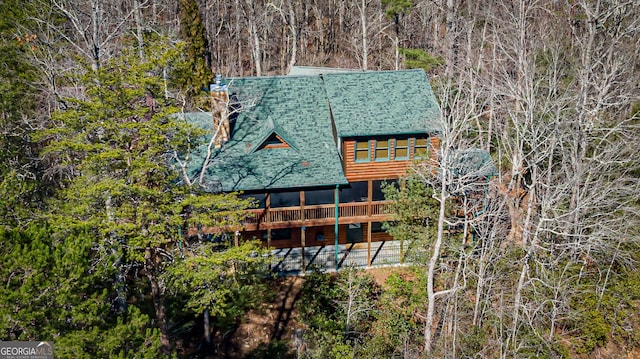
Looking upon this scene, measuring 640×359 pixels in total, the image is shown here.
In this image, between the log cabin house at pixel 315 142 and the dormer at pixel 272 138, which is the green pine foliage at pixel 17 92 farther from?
the dormer at pixel 272 138

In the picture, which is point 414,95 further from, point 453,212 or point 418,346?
point 418,346

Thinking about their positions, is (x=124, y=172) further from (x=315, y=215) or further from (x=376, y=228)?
(x=376, y=228)

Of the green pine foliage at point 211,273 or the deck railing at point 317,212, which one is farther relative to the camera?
the deck railing at point 317,212

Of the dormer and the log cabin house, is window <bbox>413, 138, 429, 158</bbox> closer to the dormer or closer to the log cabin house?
the log cabin house

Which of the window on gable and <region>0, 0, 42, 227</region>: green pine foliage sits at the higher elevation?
<region>0, 0, 42, 227</region>: green pine foliage

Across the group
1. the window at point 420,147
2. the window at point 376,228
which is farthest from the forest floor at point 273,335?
the window at point 420,147

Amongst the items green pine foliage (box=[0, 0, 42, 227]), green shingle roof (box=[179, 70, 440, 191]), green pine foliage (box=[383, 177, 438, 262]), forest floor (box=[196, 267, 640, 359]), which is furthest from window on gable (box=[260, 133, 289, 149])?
green pine foliage (box=[0, 0, 42, 227])
